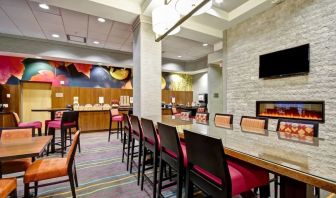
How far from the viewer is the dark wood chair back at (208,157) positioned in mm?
1022

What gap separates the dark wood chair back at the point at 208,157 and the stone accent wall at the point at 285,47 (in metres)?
2.88

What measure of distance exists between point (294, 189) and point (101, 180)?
7.99 feet

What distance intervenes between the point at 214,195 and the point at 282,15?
3940 millimetres

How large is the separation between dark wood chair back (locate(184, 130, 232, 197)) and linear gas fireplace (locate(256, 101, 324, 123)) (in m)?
2.92

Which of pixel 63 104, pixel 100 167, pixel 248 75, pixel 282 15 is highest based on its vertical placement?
pixel 282 15

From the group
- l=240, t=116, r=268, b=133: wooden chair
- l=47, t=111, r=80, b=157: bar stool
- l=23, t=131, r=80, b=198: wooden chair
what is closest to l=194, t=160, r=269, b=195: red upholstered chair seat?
l=240, t=116, r=268, b=133: wooden chair

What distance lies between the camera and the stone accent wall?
2812 millimetres

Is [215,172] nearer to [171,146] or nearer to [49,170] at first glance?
[171,146]

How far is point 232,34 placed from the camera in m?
4.70

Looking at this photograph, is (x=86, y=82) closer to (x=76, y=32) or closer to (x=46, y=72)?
(x=46, y=72)

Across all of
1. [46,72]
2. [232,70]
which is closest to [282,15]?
[232,70]

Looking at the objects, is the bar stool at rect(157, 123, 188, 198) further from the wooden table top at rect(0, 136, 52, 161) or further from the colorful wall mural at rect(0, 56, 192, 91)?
the colorful wall mural at rect(0, 56, 192, 91)

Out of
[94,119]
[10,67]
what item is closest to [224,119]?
[94,119]

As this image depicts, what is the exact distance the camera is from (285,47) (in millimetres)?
3475
